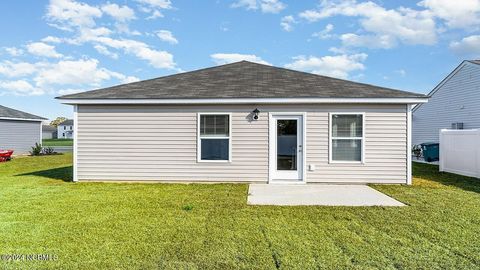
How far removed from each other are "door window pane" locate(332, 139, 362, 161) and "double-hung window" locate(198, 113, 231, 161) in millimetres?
3165

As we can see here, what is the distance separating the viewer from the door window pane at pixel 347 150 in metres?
9.27

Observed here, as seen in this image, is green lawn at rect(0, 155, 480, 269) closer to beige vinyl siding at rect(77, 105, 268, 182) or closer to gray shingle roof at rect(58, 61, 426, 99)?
beige vinyl siding at rect(77, 105, 268, 182)

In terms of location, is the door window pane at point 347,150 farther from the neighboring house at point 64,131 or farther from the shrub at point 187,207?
the neighboring house at point 64,131

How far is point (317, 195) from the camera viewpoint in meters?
7.62

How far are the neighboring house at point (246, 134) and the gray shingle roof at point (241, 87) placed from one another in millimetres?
58

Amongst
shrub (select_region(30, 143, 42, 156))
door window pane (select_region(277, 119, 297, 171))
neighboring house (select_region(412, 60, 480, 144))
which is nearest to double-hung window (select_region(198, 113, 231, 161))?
door window pane (select_region(277, 119, 297, 171))

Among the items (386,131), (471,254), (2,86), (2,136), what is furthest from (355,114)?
(2,86)

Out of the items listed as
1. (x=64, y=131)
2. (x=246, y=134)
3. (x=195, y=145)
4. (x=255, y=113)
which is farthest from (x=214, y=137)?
(x=64, y=131)

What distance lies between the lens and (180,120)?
9.54 meters

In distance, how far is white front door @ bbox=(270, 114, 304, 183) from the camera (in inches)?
368

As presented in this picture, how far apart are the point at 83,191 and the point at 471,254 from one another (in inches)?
315

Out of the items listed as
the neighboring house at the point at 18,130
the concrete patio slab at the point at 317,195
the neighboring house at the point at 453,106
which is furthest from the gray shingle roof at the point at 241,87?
the neighboring house at the point at 18,130

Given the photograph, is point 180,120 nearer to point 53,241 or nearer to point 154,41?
point 53,241

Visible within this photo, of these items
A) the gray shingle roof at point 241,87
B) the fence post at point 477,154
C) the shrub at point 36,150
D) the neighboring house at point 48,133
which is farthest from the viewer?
the neighboring house at point 48,133
